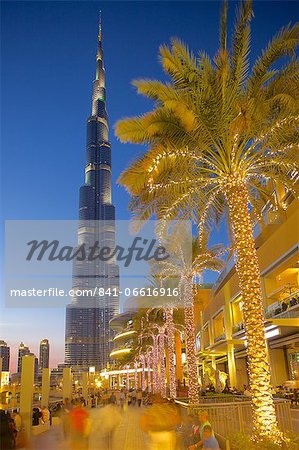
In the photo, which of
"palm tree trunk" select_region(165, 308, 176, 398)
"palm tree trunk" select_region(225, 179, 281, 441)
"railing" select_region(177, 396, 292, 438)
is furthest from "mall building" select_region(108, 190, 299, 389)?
"railing" select_region(177, 396, 292, 438)

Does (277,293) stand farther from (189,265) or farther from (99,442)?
(99,442)

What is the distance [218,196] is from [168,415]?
7873 millimetres

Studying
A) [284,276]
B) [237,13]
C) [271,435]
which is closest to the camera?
[271,435]

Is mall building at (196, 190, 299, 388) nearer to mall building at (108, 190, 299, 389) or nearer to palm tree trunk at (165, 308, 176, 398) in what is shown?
mall building at (108, 190, 299, 389)

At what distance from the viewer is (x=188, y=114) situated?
1032 cm

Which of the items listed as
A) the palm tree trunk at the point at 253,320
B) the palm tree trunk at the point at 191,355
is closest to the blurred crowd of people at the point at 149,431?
the palm tree trunk at the point at 191,355

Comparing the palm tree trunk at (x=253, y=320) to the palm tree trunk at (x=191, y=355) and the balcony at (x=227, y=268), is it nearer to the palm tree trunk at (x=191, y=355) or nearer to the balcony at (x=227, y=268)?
the palm tree trunk at (x=191, y=355)

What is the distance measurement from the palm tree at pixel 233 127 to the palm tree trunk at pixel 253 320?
0.8 inches

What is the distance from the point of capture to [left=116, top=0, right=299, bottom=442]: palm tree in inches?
380

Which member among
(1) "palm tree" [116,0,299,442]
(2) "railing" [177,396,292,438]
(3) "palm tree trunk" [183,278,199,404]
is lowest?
(2) "railing" [177,396,292,438]

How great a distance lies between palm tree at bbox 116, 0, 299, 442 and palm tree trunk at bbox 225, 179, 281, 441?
0.02 metres

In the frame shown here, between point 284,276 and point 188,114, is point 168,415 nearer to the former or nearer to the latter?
point 188,114

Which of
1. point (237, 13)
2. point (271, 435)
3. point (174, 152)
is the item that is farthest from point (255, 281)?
point (237, 13)

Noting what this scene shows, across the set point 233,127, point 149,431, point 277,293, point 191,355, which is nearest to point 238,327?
point 277,293
